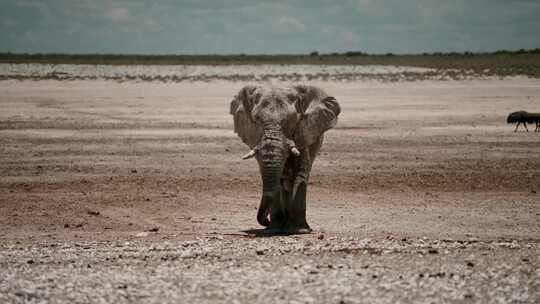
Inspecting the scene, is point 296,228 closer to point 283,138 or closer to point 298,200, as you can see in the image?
point 298,200

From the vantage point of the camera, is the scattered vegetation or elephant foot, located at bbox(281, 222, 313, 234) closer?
elephant foot, located at bbox(281, 222, 313, 234)

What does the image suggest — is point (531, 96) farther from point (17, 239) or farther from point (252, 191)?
point (17, 239)

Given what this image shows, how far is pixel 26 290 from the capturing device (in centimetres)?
913

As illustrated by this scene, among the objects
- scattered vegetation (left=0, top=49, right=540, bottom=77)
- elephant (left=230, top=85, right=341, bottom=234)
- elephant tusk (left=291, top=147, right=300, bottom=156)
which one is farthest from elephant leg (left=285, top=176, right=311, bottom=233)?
scattered vegetation (left=0, top=49, right=540, bottom=77)

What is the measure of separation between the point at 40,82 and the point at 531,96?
30.7 meters

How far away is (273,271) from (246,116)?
3697 mm

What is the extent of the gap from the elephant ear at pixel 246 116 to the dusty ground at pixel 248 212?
148 centimetres

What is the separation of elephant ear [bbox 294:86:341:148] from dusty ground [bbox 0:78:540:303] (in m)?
1.49

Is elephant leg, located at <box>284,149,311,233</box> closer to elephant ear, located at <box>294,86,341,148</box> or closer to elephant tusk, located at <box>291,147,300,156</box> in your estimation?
elephant ear, located at <box>294,86,341,148</box>

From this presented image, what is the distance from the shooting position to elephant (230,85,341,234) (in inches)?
485

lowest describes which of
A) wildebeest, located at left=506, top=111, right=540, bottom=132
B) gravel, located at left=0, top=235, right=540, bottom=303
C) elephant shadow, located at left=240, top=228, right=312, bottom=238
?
elephant shadow, located at left=240, top=228, right=312, bottom=238

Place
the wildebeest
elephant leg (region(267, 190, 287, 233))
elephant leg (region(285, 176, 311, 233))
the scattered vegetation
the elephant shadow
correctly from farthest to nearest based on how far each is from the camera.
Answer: the scattered vegetation
the wildebeest
elephant leg (region(267, 190, 287, 233))
elephant leg (region(285, 176, 311, 233))
the elephant shadow

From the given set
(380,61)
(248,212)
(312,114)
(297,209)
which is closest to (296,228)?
(297,209)

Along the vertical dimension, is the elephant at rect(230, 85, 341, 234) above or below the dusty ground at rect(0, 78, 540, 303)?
above
